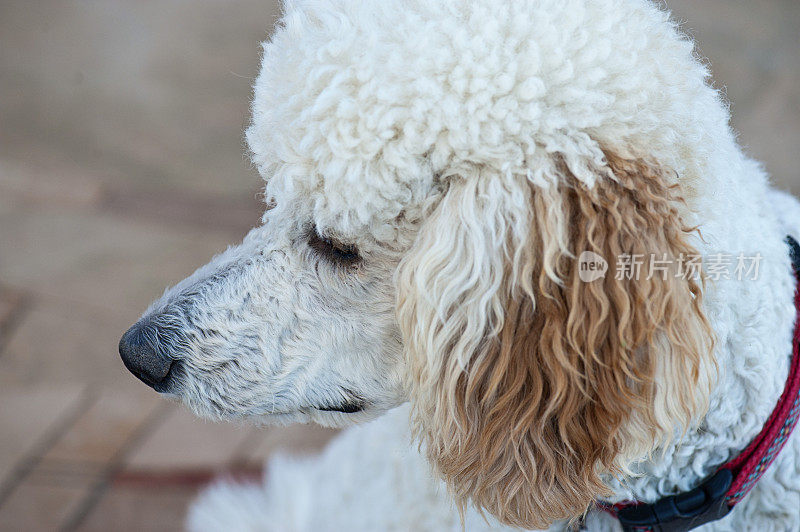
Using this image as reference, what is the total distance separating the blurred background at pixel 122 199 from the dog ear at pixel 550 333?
4.64 feet

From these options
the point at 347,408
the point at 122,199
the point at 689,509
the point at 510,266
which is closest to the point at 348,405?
the point at 347,408

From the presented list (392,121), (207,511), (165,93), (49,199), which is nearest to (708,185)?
(392,121)

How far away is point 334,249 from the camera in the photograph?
1.27 meters

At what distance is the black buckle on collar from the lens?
3.98ft

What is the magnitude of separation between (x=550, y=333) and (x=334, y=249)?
392 mm

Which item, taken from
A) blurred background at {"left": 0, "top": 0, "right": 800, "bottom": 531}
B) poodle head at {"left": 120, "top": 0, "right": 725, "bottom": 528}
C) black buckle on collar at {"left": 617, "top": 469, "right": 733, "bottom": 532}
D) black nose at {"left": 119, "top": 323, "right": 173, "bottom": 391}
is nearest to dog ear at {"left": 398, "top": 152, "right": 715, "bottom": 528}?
poodle head at {"left": 120, "top": 0, "right": 725, "bottom": 528}

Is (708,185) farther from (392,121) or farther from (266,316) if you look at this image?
(266,316)

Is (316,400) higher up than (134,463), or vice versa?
(316,400)

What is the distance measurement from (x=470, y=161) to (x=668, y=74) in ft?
1.09

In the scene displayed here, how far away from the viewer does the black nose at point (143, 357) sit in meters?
1.30

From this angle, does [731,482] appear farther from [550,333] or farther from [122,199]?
[122,199]

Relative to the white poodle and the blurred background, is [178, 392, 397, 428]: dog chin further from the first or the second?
the blurred background

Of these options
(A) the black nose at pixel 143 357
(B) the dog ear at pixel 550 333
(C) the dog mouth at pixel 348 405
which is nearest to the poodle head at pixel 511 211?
(B) the dog ear at pixel 550 333

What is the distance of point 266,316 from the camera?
1.30 m
